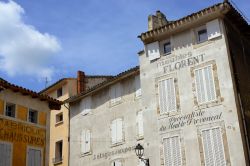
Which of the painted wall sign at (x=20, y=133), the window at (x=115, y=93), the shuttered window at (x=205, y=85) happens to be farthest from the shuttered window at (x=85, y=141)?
the shuttered window at (x=205, y=85)

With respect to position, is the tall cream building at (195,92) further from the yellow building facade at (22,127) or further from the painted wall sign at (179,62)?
the yellow building facade at (22,127)

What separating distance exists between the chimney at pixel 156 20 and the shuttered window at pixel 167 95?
4.90 meters

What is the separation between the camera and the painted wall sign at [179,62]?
2302 cm

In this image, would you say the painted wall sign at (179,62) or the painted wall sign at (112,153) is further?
the painted wall sign at (112,153)

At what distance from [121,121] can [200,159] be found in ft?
30.2

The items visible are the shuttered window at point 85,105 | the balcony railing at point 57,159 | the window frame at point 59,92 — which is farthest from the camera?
the window frame at point 59,92

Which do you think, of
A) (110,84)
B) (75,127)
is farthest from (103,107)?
(75,127)

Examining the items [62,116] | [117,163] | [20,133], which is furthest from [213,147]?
[62,116]

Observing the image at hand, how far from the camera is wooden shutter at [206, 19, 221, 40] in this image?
74.3 feet

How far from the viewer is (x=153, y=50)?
2538cm

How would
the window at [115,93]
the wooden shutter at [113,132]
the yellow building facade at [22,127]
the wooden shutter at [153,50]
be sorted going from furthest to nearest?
the window at [115,93] → the wooden shutter at [113,132] → the wooden shutter at [153,50] → the yellow building facade at [22,127]

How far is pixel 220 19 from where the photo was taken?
22797 mm

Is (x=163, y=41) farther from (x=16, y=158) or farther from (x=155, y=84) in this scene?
(x=16, y=158)

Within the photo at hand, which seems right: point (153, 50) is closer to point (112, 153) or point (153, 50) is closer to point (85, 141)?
point (112, 153)
